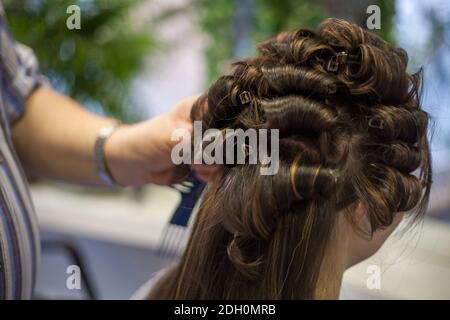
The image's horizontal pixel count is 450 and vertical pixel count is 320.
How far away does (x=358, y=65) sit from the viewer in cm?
65

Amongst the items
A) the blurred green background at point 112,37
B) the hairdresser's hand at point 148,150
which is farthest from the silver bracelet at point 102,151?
the blurred green background at point 112,37

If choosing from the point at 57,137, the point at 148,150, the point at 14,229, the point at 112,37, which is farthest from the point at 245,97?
the point at 112,37

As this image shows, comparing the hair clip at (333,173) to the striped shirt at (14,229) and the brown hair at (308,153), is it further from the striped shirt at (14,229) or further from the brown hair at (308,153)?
the striped shirt at (14,229)

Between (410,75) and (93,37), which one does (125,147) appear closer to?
(410,75)

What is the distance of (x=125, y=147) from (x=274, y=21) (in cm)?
109

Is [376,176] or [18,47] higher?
[18,47]

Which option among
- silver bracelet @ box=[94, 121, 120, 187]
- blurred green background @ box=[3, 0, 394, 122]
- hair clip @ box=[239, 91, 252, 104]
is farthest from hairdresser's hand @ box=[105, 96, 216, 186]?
blurred green background @ box=[3, 0, 394, 122]

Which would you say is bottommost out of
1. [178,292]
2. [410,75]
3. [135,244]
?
[135,244]

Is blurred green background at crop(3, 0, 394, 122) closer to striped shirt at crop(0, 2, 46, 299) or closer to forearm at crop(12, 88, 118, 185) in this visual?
forearm at crop(12, 88, 118, 185)

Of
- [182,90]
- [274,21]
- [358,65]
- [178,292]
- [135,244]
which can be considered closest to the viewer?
[358,65]

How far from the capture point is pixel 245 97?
2.17 feet

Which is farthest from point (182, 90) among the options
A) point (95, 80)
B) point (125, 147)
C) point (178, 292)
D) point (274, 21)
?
point (178, 292)

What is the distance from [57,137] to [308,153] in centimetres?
56

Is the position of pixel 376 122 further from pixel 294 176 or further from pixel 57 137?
pixel 57 137
